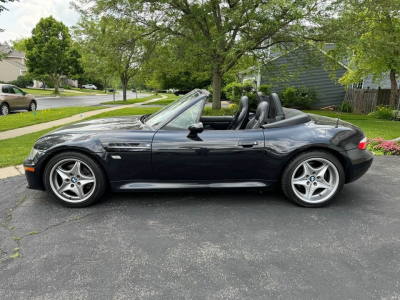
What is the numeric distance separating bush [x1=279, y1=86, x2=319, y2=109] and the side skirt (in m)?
17.5

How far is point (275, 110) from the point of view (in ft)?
11.9

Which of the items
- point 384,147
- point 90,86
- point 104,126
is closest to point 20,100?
point 104,126

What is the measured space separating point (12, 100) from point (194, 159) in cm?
1427

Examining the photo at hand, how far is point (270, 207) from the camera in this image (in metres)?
3.34

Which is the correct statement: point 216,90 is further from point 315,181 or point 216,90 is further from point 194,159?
point 194,159

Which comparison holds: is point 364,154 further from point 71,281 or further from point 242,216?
point 71,281

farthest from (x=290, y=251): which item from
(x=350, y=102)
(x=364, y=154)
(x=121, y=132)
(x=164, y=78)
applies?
(x=164, y=78)

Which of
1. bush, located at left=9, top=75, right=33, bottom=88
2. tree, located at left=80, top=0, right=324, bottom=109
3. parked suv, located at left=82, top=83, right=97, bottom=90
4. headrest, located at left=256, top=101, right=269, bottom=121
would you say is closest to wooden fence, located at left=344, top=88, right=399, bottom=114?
tree, located at left=80, top=0, right=324, bottom=109

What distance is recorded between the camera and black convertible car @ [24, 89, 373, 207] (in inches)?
124

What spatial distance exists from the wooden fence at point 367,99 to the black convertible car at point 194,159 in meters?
15.5

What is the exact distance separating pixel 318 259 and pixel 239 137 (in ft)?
4.78

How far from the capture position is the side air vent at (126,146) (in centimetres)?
313

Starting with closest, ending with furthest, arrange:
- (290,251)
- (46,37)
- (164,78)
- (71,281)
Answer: (71,281), (290,251), (164,78), (46,37)

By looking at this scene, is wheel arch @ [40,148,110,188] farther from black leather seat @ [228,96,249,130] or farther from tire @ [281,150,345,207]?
tire @ [281,150,345,207]
